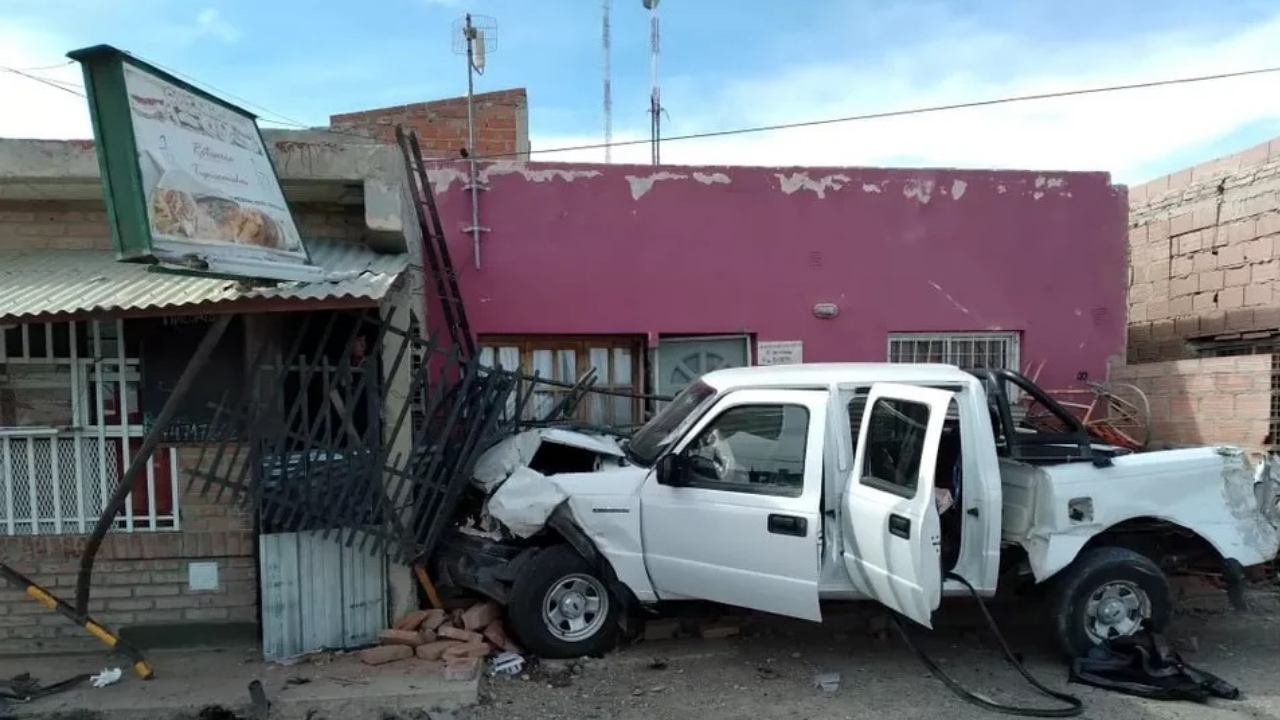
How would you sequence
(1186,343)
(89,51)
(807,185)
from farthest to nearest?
(1186,343), (807,185), (89,51)

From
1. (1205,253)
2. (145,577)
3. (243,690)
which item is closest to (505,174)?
(145,577)

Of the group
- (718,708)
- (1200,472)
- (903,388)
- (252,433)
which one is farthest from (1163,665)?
(252,433)

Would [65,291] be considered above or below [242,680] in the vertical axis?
above

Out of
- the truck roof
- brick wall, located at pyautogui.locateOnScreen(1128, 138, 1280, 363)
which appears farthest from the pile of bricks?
brick wall, located at pyautogui.locateOnScreen(1128, 138, 1280, 363)

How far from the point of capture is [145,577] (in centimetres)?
564

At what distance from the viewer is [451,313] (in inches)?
287

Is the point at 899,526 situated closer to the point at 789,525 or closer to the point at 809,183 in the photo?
the point at 789,525

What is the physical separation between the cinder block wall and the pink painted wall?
282 cm

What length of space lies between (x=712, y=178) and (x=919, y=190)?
6.62 feet

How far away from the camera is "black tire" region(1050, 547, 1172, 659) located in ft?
16.3

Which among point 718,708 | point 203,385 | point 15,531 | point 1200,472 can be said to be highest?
point 203,385

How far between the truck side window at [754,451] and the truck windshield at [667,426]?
0.67 feet

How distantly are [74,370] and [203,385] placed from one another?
82cm

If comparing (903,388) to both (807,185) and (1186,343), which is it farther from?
(1186,343)
